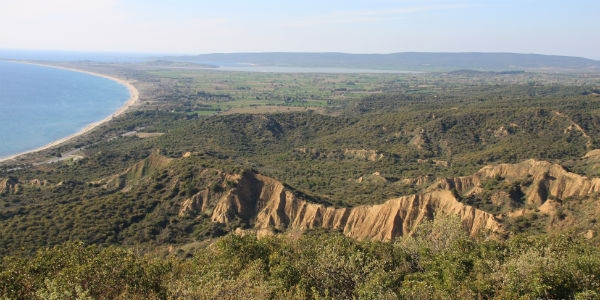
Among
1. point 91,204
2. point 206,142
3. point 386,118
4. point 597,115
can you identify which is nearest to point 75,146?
point 206,142

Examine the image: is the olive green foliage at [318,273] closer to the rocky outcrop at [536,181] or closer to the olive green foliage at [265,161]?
the olive green foliage at [265,161]

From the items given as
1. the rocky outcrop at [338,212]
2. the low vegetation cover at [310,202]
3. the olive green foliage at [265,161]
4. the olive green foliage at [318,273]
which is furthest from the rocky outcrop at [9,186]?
the olive green foliage at [318,273]

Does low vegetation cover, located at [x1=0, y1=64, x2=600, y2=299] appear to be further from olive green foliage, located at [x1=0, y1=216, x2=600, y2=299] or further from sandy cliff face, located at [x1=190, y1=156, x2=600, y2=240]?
sandy cliff face, located at [x1=190, y1=156, x2=600, y2=240]

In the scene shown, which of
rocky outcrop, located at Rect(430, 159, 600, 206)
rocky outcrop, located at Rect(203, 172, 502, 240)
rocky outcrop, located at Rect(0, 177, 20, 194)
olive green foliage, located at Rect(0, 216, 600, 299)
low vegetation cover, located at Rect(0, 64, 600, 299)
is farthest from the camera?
rocky outcrop, located at Rect(0, 177, 20, 194)

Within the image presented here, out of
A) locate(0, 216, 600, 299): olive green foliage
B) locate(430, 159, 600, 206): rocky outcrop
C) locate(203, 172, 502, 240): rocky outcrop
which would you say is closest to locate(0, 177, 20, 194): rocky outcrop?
locate(203, 172, 502, 240): rocky outcrop

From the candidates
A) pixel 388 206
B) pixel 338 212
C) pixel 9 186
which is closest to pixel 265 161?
pixel 338 212

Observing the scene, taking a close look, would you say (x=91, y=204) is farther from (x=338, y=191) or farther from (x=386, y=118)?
(x=386, y=118)
